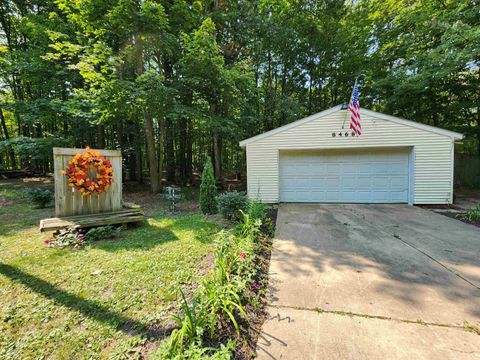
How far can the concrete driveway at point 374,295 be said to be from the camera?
5.33 feet

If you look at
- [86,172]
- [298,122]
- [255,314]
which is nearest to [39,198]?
[86,172]

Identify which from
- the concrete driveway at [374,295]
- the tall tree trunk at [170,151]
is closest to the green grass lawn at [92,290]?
the concrete driveway at [374,295]

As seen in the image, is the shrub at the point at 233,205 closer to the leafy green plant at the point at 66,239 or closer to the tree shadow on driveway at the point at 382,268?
the tree shadow on driveway at the point at 382,268

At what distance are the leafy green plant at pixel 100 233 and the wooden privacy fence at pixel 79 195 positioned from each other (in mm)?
600

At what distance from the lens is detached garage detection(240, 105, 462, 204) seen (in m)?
6.61

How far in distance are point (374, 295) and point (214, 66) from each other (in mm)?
8223

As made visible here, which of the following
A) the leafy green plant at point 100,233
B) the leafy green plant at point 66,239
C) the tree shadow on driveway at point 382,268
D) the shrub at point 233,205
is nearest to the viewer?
the tree shadow on driveway at point 382,268

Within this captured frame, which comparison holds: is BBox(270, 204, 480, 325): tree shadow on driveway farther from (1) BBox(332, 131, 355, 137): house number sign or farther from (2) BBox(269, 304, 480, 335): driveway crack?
(1) BBox(332, 131, 355, 137): house number sign

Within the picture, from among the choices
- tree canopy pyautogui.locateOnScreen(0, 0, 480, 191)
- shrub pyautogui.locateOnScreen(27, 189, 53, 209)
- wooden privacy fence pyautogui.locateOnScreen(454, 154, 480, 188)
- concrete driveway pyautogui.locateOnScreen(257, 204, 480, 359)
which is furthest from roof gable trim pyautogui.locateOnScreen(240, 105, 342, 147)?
wooden privacy fence pyautogui.locateOnScreen(454, 154, 480, 188)

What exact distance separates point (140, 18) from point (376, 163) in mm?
9655

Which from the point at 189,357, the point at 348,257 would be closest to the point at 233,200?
the point at 348,257

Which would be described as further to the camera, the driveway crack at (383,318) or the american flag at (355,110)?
the american flag at (355,110)

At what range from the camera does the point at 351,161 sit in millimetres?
7254

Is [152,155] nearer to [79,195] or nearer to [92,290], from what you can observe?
[79,195]
